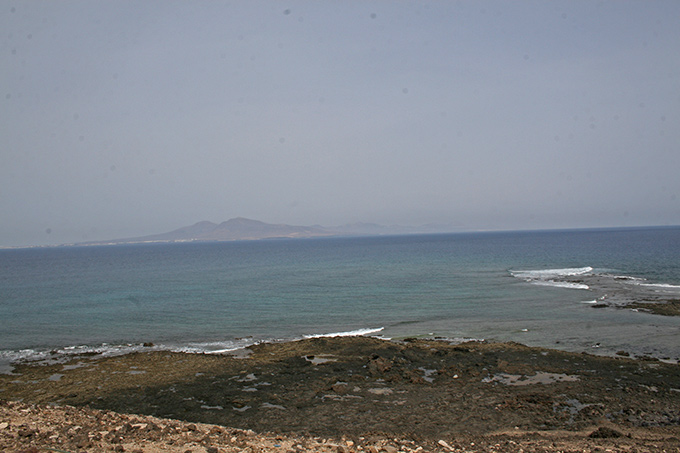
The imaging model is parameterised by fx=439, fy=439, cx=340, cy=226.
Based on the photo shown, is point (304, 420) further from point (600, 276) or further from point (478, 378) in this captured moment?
point (600, 276)

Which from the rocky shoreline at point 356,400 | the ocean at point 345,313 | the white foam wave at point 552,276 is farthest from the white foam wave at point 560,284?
the rocky shoreline at point 356,400

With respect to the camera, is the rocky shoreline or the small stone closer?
the rocky shoreline

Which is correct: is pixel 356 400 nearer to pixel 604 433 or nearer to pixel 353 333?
pixel 604 433

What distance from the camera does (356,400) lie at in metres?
13.7

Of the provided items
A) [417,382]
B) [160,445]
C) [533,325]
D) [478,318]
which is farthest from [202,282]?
[160,445]

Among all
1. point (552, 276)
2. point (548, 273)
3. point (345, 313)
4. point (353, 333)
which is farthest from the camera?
point (548, 273)

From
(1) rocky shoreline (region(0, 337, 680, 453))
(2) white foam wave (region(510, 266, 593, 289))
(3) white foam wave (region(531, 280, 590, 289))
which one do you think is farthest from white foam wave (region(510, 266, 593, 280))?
(1) rocky shoreline (region(0, 337, 680, 453))

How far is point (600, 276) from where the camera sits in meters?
48.2

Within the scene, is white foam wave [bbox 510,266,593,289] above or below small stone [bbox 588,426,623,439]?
below

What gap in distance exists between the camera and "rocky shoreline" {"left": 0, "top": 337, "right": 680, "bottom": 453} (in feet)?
32.9

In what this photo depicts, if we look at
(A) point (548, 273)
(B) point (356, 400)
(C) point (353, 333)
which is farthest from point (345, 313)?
(A) point (548, 273)

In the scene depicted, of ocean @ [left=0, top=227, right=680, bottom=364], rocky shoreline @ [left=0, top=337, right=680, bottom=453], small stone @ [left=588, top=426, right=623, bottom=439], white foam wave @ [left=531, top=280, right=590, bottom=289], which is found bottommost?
ocean @ [left=0, top=227, right=680, bottom=364]

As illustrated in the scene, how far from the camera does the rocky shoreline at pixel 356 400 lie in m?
10.0

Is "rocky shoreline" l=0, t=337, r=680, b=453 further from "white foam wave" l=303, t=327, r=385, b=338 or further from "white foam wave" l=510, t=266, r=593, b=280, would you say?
"white foam wave" l=510, t=266, r=593, b=280
